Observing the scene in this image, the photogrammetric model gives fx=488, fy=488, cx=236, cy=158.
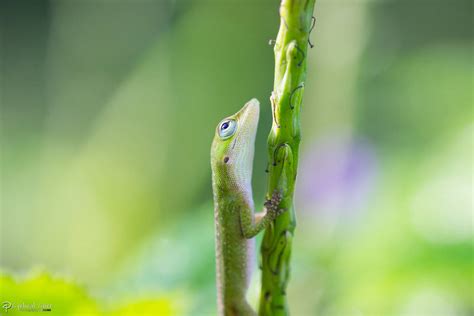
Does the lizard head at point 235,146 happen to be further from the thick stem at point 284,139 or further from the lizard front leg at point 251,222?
the thick stem at point 284,139

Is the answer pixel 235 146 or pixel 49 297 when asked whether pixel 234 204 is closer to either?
pixel 235 146

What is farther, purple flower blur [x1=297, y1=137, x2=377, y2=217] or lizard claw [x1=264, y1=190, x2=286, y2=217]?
purple flower blur [x1=297, y1=137, x2=377, y2=217]

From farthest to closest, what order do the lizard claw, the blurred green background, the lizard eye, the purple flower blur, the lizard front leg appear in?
the purple flower blur, the blurred green background, the lizard eye, the lizard front leg, the lizard claw

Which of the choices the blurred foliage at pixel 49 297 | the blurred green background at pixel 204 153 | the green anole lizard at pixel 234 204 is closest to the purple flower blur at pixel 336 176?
the blurred green background at pixel 204 153

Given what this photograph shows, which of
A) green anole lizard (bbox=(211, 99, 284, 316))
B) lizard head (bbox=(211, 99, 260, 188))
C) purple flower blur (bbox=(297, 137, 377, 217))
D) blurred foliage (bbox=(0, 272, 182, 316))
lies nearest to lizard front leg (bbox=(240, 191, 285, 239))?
green anole lizard (bbox=(211, 99, 284, 316))

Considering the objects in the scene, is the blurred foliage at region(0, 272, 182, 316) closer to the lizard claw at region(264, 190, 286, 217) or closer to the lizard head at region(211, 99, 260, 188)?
the lizard claw at region(264, 190, 286, 217)

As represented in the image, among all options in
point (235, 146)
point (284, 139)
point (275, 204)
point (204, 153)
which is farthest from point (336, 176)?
point (284, 139)

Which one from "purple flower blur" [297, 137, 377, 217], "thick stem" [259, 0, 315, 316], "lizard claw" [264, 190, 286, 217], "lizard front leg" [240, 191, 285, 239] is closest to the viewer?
"thick stem" [259, 0, 315, 316]
